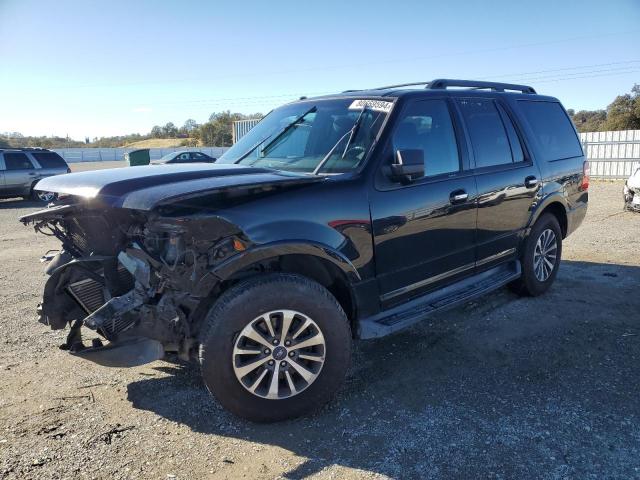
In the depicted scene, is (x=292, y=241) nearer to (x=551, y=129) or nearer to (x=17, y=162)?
(x=551, y=129)

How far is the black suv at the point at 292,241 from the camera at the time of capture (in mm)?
2840

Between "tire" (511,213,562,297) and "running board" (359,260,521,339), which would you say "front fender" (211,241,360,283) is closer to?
"running board" (359,260,521,339)

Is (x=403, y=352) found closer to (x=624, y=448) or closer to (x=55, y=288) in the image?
(x=624, y=448)

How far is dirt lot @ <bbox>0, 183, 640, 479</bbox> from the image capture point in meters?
2.69

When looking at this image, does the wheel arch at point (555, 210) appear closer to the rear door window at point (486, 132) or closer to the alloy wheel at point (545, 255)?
the alloy wheel at point (545, 255)

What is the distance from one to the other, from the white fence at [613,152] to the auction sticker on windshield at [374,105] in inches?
731

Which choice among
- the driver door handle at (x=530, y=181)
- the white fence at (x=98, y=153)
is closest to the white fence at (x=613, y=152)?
the driver door handle at (x=530, y=181)

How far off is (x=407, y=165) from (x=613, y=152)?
20528mm

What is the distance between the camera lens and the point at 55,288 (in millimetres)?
3303

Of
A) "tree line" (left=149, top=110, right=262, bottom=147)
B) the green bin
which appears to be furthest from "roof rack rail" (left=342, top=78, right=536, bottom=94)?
"tree line" (left=149, top=110, right=262, bottom=147)

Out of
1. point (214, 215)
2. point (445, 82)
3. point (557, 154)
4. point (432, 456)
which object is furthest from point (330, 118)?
point (557, 154)

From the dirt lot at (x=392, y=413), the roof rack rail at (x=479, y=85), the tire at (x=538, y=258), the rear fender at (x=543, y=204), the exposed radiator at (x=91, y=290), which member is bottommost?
the dirt lot at (x=392, y=413)

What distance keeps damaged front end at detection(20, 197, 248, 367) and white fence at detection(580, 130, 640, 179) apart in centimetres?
2020

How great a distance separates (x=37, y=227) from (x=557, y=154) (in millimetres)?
5064
